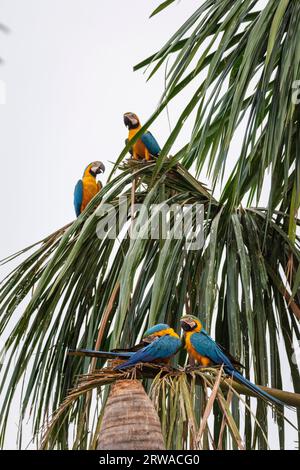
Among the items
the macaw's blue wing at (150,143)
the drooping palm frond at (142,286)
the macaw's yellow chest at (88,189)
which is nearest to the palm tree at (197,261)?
the drooping palm frond at (142,286)

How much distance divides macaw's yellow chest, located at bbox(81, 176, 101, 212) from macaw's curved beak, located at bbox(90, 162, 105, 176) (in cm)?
5

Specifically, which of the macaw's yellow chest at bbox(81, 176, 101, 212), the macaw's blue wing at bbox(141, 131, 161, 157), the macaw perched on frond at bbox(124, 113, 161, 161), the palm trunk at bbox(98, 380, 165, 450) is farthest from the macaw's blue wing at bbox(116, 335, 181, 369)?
the macaw's yellow chest at bbox(81, 176, 101, 212)

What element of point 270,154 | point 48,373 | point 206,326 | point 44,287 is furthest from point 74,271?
point 270,154

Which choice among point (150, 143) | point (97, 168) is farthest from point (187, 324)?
point (97, 168)

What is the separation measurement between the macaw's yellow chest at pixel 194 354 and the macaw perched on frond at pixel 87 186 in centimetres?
275

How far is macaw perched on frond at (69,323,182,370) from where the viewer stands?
280cm

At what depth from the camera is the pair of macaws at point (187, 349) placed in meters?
2.74

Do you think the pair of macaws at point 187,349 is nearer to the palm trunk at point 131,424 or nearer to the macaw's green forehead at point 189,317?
the macaw's green forehead at point 189,317

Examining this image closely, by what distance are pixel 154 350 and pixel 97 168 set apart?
3.39 meters

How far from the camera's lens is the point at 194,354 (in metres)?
3.45

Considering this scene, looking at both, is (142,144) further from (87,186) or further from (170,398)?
(170,398)

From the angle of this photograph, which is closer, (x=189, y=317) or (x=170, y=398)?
(x=170, y=398)

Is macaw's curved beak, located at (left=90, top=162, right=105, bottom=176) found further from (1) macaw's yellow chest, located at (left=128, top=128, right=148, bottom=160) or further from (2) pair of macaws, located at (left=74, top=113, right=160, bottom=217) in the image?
(1) macaw's yellow chest, located at (left=128, top=128, right=148, bottom=160)
